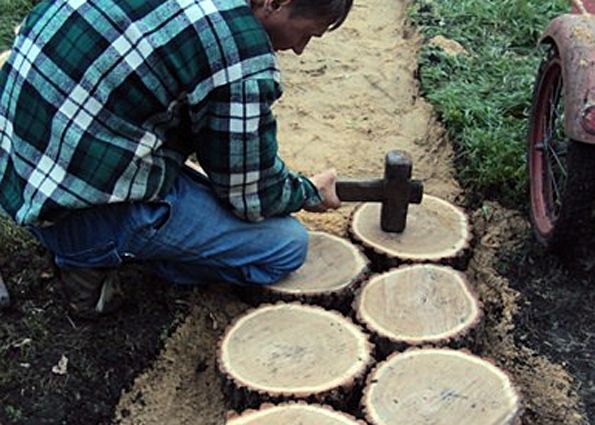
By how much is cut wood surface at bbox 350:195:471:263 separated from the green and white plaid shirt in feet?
2.00

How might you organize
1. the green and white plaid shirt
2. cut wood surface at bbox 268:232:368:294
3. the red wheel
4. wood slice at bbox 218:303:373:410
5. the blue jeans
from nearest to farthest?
the green and white plaid shirt < wood slice at bbox 218:303:373:410 < the blue jeans < the red wheel < cut wood surface at bbox 268:232:368:294

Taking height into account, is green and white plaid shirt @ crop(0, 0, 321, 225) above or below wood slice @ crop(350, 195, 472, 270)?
above

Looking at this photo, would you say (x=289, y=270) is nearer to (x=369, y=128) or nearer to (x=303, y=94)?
(x=369, y=128)

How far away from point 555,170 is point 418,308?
0.73 meters

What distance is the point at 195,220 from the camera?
8.53 ft

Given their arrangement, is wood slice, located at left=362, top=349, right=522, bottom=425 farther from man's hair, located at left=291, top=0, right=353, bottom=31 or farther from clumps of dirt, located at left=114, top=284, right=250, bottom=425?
man's hair, located at left=291, top=0, right=353, bottom=31

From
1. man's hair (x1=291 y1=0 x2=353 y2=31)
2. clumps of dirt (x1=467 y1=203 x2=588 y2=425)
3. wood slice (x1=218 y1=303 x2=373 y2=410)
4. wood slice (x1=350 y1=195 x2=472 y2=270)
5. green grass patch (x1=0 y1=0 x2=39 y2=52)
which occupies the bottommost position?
clumps of dirt (x1=467 y1=203 x2=588 y2=425)

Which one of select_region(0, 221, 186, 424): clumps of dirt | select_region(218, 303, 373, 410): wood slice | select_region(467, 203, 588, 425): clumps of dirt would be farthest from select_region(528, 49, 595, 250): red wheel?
select_region(0, 221, 186, 424): clumps of dirt

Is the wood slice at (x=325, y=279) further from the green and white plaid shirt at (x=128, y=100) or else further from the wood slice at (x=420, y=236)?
the green and white plaid shirt at (x=128, y=100)

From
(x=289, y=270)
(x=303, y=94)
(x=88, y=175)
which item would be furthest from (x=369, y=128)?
(x=88, y=175)

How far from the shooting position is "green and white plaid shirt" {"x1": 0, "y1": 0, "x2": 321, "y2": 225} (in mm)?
2244

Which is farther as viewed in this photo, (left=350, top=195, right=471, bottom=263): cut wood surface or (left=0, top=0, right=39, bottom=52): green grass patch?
(left=0, top=0, right=39, bottom=52): green grass patch

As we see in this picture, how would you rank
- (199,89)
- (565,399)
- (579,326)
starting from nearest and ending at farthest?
(199,89) → (565,399) → (579,326)

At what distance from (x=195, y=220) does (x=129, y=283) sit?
417 mm
